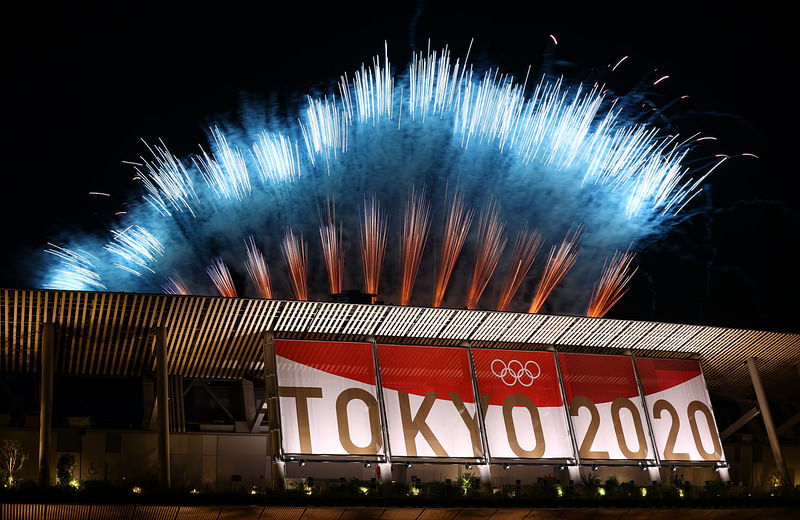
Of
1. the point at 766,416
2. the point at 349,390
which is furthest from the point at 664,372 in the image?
the point at 349,390

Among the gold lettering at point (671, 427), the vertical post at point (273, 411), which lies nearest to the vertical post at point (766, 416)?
the gold lettering at point (671, 427)

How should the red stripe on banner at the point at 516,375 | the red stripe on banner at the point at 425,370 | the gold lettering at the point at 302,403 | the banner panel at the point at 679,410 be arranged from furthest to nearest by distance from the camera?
the banner panel at the point at 679,410 < the red stripe on banner at the point at 516,375 < the red stripe on banner at the point at 425,370 < the gold lettering at the point at 302,403

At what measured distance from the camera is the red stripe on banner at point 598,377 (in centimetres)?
3006

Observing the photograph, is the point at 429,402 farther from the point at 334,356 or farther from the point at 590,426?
the point at 590,426

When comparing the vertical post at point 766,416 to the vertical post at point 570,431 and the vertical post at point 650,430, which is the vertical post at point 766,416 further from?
the vertical post at point 570,431

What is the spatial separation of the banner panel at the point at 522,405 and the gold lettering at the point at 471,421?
1.38 feet

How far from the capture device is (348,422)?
2666cm

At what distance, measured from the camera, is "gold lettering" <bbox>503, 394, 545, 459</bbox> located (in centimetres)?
2828

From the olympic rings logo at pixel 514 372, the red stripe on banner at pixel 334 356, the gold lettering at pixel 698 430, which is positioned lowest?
the gold lettering at pixel 698 430

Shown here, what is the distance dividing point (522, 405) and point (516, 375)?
1.02 metres

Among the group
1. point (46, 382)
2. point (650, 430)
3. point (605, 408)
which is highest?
point (46, 382)

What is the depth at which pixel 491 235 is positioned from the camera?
30406 mm

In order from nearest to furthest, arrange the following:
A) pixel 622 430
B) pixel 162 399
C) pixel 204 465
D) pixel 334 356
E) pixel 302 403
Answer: pixel 162 399 → pixel 302 403 → pixel 334 356 → pixel 204 465 → pixel 622 430

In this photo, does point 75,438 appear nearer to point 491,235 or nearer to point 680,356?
point 491,235
